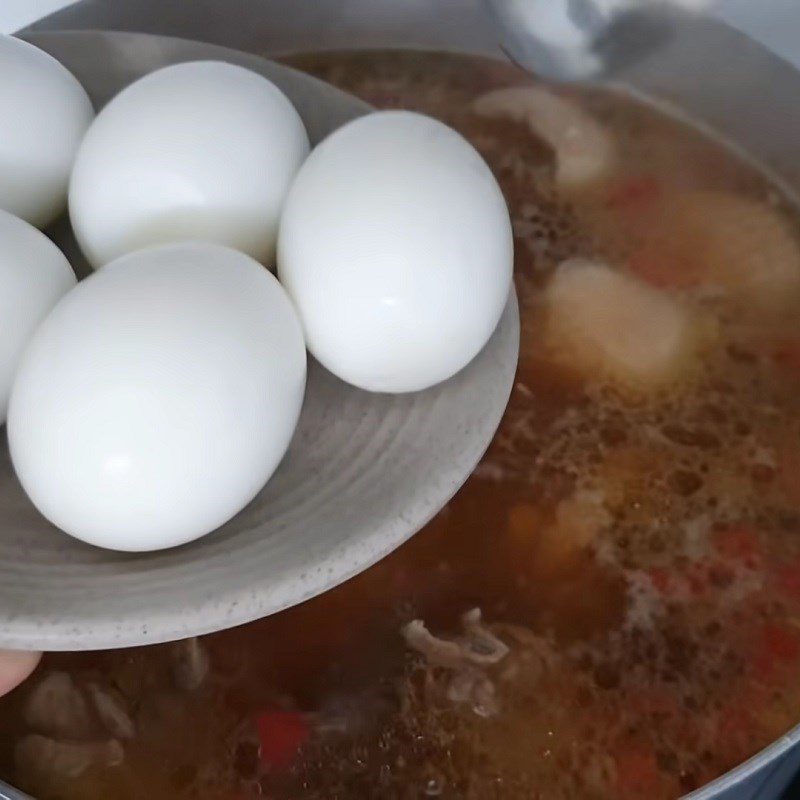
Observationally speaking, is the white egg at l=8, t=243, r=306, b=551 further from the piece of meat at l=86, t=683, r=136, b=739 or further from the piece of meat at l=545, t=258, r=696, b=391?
the piece of meat at l=545, t=258, r=696, b=391

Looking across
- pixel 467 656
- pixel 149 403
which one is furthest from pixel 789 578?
pixel 149 403

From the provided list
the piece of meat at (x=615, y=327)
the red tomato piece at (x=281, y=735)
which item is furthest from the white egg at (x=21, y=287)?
the piece of meat at (x=615, y=327)

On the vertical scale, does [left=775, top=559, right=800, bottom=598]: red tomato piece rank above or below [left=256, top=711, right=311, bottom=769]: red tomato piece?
above

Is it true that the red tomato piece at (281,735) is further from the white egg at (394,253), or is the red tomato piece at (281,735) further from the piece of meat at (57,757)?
the white egg at (394,253)

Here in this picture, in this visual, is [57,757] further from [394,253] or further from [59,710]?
[394,253]

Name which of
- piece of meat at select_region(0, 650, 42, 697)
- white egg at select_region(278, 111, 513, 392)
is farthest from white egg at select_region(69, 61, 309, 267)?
piece of meat at select_region(0, 650, 42, 697)

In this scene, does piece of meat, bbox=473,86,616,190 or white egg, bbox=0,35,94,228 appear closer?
white egg, bbox=0,35,94,228

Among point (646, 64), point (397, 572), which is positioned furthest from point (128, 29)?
point (397, 572)
